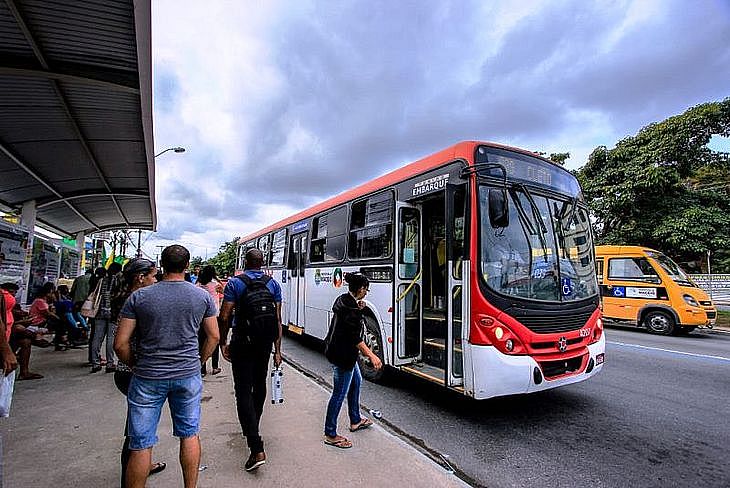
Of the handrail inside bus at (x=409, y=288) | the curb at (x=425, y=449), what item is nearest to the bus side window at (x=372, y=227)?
the handrail inside bus at (x=409, y=288)

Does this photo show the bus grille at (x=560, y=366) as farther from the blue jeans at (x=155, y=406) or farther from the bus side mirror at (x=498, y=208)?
the blue jeans at (x=155, y=406)

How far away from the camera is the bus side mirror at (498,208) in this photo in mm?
4531

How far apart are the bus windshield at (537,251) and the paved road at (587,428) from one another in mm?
1487

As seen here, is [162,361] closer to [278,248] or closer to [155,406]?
[155,406]

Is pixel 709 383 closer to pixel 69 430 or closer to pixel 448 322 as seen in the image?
pixel 448 322

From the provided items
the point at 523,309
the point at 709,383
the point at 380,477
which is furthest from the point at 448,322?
the point at 709,383

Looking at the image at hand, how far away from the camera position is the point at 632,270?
1247 cm

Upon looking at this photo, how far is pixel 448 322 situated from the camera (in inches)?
184

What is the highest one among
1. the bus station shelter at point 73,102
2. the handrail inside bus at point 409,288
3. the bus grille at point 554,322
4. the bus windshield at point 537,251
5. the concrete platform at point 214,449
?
the bus station shelter at point 73,102

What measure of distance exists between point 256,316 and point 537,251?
3243mm

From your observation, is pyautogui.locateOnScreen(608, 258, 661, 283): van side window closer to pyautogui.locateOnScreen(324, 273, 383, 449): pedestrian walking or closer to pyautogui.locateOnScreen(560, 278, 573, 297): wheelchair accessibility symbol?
pyautogui.locateOnScreen(560, 278, 573, 297): wheelchair accessibility symbol

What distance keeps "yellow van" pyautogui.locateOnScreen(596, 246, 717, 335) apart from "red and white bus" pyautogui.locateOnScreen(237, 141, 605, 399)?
711 centimetres

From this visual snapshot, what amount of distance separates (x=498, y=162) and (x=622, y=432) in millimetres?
3305

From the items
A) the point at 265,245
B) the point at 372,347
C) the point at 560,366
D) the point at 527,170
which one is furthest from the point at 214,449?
the point at 265,245
